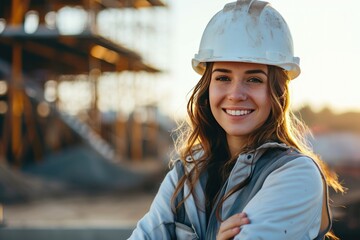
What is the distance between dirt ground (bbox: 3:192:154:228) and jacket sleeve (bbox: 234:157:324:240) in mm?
8871

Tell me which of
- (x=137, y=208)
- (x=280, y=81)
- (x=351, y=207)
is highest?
(x=280, y=81)

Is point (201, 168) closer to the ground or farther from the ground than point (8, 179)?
farther from the ground

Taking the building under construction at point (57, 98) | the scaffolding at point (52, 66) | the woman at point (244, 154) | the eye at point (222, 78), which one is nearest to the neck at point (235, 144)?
the woman at point (244, 154)

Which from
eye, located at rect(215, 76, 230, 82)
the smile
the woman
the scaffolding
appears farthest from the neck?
the scaffolding

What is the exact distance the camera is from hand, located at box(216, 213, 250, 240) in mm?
2143

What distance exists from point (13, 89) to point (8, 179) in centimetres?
562

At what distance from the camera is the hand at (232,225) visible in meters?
2.14

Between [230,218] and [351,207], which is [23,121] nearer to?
[351,207]

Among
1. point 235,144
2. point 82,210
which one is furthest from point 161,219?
point 82,210

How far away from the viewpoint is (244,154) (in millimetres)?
2314

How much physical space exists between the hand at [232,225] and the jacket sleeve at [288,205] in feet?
0.08

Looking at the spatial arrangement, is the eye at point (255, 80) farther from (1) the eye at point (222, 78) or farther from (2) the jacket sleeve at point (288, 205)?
(2) the jacket sleeve at point (288, 205)

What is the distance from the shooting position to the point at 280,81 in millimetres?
2420

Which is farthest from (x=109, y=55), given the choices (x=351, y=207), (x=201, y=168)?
(x=201, y=168)
